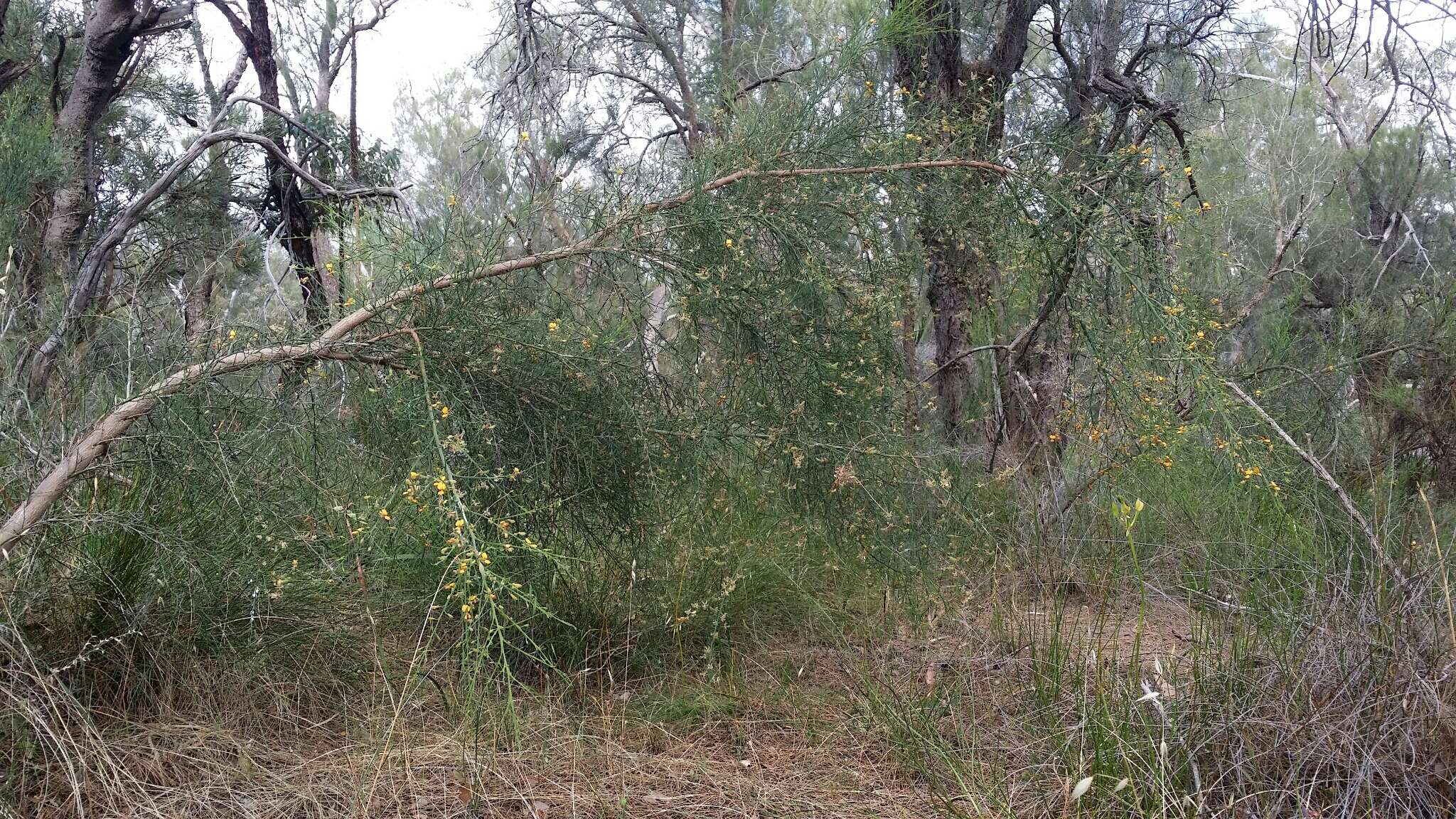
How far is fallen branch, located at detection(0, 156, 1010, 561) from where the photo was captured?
9.93 feet

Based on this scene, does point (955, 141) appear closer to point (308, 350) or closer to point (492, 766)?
point (308, 350)

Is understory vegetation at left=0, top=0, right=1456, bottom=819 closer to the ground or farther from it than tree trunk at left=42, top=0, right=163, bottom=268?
closer to the ground

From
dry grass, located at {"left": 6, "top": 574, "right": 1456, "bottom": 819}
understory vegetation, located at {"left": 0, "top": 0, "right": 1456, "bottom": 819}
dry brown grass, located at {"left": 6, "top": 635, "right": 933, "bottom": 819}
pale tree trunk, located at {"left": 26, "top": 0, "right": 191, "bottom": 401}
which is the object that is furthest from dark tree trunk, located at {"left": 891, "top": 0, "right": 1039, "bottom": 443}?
pale tree trunk, located at {"left": 26, "top": 0, "right": 191, "bottom": 401}

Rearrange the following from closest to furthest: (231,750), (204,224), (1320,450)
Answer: (231,750), (1320,450), (204,224)

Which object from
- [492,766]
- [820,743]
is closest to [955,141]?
[820,743]

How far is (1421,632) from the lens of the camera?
282 centimetres

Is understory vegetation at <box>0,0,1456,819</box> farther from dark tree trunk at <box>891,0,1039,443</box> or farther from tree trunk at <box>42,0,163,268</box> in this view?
tree trunk at <box>42,0,163,268</box>

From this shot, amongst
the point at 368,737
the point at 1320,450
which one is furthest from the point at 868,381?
the point at 1320,450

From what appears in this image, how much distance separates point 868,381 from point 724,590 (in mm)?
1060

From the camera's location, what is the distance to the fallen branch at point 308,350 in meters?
3.03

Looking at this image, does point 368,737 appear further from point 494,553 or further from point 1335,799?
point 1335,799

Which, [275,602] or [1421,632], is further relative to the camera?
[275,602]

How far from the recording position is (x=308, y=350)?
3291mm

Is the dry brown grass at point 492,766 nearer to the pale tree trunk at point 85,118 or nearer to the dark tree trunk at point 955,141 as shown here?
the dark tree trunk at point 955,141
